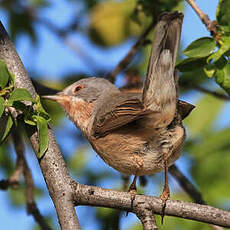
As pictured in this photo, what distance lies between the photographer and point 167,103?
13.8 ft

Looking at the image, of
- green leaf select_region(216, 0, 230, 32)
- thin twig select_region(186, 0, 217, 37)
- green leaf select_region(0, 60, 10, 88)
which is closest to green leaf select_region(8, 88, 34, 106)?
green leaf select_region(0, 60, 10, 88)

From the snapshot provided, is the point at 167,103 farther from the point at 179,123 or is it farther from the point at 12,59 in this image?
the point at 12,59

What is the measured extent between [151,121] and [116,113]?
35 cm

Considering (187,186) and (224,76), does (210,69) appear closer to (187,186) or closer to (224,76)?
(224,76)

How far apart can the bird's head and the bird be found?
0.41 metres

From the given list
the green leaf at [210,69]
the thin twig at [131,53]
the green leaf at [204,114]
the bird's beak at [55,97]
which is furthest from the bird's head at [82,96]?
Answer: the green leaf at [210,69]

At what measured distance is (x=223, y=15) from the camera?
3826 millimetres

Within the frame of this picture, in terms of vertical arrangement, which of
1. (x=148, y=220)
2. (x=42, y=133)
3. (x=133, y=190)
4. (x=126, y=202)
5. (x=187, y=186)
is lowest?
(x=148, y=220)

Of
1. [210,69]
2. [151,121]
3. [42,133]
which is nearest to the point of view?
[42,133]

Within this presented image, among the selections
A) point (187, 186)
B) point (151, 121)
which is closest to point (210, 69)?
→ point (151, 121)

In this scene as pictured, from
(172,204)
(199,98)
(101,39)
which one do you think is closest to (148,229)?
(172,204)

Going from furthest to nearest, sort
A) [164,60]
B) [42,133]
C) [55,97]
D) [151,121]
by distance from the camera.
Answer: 1. [55,97]
2. [151,121]
3. [164,60]
4. [42,133]

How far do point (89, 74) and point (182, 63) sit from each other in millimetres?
2820

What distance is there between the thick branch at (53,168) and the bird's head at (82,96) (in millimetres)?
1918
